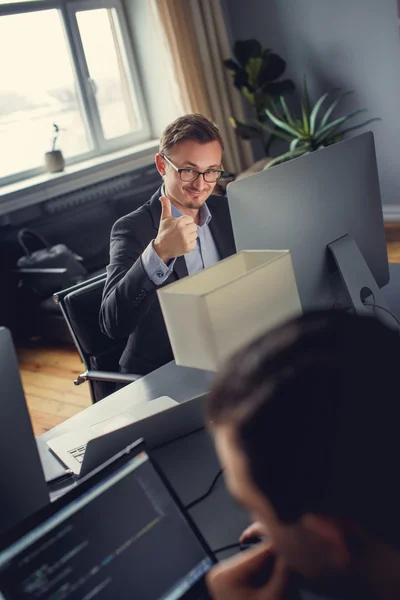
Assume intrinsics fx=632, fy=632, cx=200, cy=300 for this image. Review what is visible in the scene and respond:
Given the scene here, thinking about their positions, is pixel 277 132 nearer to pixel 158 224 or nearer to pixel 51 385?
pixel 51 385

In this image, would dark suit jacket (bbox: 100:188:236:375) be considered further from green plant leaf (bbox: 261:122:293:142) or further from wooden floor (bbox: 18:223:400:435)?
green plant leaf (bbox: 261:122:293:142)

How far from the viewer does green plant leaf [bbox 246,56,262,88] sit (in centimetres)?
475

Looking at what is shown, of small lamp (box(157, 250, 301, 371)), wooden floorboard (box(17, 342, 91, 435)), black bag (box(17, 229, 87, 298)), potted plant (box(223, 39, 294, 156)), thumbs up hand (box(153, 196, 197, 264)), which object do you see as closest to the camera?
small lamp (box(157, 250, 301, 371))

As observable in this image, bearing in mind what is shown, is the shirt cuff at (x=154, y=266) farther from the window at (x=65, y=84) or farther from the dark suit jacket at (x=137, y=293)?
the window at (x=65, y=84)

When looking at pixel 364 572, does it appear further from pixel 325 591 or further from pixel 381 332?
pixel 381 332

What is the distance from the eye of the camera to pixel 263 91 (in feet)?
16.2

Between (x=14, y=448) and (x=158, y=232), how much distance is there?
1045 millimetres

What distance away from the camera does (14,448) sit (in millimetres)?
991

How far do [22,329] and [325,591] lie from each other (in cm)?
399

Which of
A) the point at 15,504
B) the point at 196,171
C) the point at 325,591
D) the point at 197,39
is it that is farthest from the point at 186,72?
the point at 325,591

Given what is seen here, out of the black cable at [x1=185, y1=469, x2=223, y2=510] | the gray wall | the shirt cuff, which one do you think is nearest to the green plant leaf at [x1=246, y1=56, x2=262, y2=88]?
the gray wall

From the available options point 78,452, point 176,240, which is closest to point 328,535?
point 78,452

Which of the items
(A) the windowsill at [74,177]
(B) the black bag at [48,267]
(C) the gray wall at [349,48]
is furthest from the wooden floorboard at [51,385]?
(C) the gray wall at [349,48]

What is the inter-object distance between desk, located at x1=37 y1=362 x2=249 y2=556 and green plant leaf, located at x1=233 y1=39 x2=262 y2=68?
→ 3.73m
